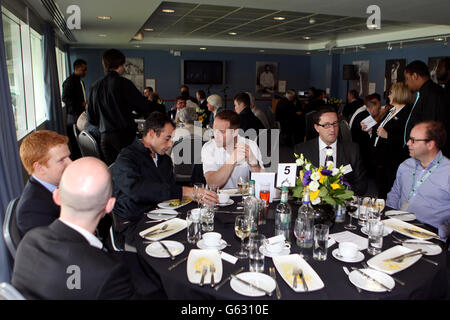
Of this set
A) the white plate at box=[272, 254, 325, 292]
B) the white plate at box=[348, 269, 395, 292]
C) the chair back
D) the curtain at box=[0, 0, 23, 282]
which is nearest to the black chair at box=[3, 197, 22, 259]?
the chair back

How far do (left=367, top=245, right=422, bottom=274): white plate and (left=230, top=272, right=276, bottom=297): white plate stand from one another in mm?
504

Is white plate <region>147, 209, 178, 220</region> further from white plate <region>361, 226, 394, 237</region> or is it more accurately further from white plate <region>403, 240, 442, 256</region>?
white plate <region>403, 240, 442, 256</region>

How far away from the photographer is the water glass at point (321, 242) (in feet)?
5.68

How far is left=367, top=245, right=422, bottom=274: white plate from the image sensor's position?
163 centimetres

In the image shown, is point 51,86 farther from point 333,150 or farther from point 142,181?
point 333,150

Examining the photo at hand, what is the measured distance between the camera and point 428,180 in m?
2.70

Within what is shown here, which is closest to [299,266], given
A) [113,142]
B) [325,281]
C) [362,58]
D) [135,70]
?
[325,281]

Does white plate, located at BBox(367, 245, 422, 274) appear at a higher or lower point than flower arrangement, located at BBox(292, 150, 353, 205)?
lower

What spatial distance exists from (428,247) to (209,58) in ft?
42.0

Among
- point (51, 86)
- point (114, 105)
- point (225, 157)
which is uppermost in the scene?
point (51, 86)

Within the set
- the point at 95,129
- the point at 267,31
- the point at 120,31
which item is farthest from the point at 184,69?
the point at 95,129

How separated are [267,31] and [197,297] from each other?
30.3ft

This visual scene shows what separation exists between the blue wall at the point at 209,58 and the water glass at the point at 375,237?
1234 centimetres
